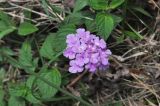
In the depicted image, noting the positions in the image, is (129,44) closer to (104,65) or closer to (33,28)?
(104,65)

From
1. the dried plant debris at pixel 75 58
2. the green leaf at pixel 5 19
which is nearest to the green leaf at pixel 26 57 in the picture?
the dried plant debris at pixel 75 58

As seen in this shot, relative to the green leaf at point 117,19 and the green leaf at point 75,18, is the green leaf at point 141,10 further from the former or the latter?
the green leaf at point 75,18

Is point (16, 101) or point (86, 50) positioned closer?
point (86, 50)

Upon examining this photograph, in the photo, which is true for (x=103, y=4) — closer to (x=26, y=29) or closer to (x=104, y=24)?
(x=104, y=24)

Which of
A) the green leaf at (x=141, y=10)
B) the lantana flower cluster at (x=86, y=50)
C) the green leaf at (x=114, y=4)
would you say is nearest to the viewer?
the lantana flower cluster at (x=86, y=50)

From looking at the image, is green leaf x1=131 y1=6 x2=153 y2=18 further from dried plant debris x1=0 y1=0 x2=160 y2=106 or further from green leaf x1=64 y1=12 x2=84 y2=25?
green leaf x1=64 y1=12 x2=84 y2=25

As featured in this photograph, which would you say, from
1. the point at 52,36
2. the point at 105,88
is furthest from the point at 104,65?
the point at 52,36

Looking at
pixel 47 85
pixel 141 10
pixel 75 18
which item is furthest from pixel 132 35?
pixel 47 85
